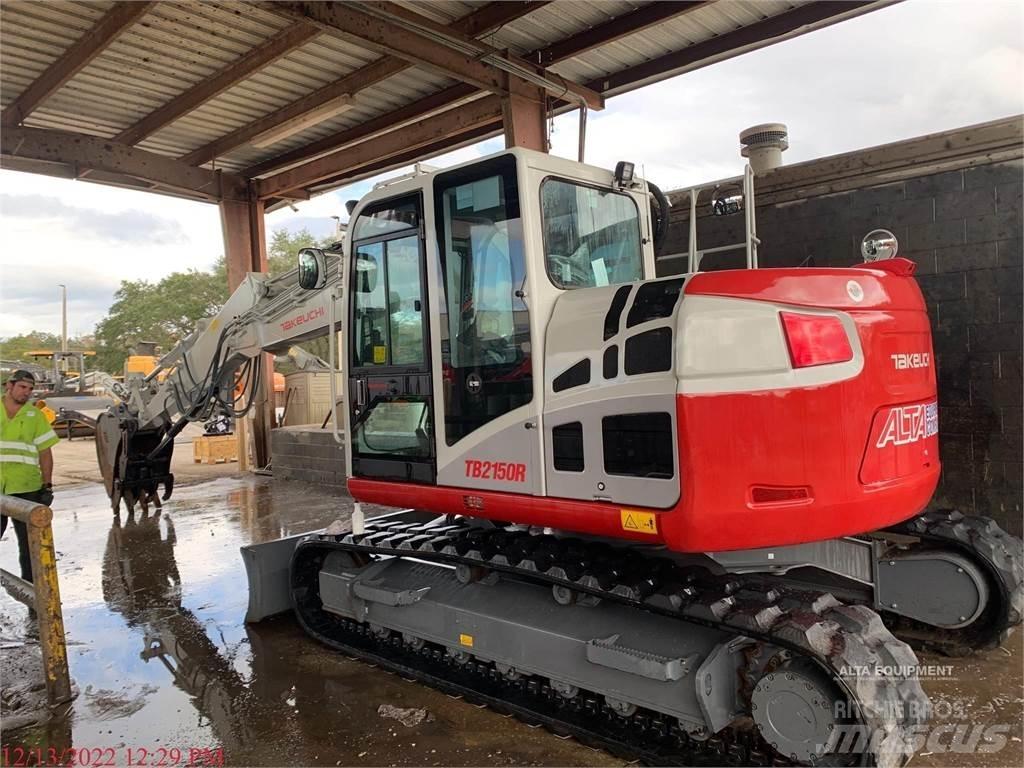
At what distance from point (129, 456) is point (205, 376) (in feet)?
8.88

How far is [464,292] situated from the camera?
368 centimetres

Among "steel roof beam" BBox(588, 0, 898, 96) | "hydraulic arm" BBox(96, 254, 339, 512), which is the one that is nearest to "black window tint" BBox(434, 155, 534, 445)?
"hydraulic arm" BBox(96, 254, 339, 512)

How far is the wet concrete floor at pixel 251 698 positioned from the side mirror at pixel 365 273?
2322 mm

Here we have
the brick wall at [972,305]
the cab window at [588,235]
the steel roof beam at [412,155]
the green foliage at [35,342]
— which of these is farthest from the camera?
the green foliage at [35,342]

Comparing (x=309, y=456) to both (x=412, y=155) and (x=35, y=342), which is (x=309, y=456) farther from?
(x=35, y=342)

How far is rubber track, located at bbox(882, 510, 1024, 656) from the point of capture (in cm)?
393

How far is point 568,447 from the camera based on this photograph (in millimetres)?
3303

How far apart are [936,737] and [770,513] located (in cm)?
161

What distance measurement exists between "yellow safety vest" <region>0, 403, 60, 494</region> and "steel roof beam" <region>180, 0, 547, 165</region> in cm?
501

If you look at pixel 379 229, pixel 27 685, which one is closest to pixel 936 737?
pixel 379 229

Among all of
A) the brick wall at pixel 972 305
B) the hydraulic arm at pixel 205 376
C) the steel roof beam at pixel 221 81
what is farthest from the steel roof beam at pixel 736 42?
the hydraulic arm at pixel 205 376

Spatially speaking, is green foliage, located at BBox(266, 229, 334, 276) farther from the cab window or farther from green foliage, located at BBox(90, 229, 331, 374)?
the cab window

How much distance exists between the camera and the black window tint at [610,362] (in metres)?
3.13
